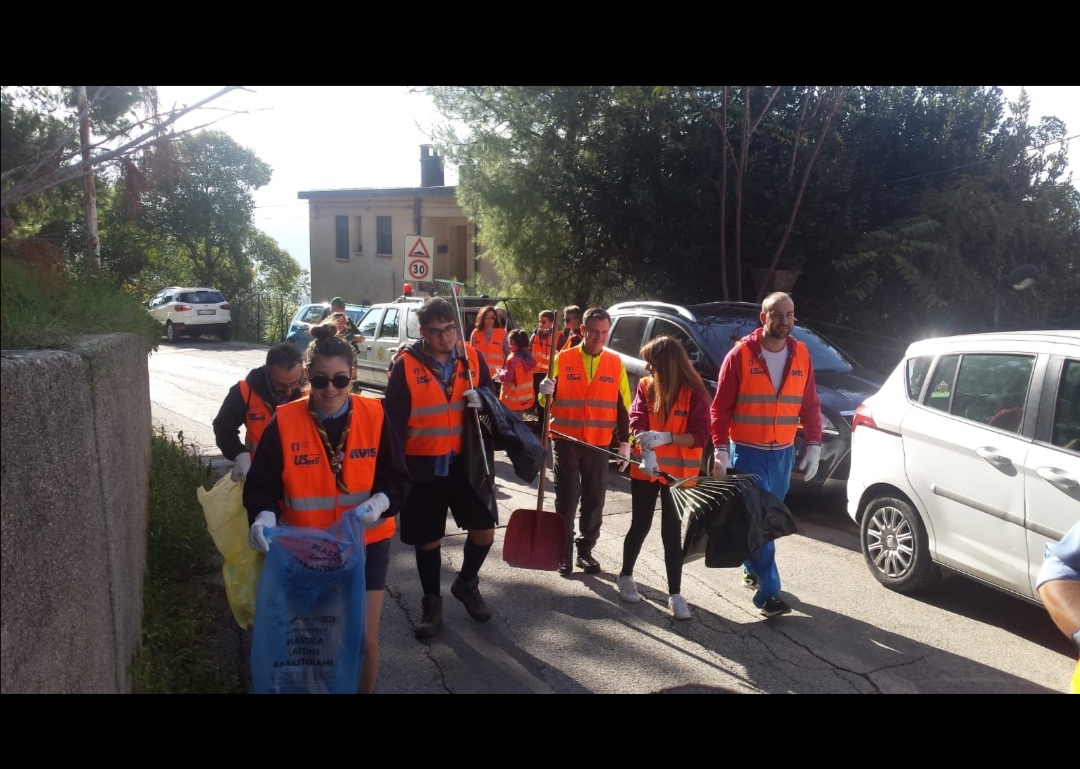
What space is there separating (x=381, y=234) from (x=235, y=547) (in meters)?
28.6

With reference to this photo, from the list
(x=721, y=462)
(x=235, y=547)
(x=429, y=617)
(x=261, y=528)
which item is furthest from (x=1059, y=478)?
(x=235, y=547)

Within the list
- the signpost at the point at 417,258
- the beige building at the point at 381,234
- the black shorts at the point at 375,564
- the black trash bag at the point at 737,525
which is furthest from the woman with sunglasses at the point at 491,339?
the beige building at the point at 381,234

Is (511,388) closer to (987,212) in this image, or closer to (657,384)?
(657,384)

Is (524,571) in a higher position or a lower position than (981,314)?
lower

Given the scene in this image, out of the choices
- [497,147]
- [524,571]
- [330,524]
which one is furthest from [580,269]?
[330,524]

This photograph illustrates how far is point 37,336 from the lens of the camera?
2758mm

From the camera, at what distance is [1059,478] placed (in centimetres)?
454

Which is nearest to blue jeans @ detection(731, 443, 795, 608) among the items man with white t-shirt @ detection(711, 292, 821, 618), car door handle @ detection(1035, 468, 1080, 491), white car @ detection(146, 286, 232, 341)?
man with white t-shirt @ detection(711, 292, 821, 618)

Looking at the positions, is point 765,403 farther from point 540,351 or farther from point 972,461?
point 540,351

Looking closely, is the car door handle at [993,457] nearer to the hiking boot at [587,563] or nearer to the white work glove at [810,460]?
the white work glove at [810,460]

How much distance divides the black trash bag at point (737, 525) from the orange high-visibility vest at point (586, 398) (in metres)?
1.20

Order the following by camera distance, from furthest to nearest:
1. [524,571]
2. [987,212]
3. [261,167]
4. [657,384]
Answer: [261,167] < [987,212] < [524,571] < [657,384]

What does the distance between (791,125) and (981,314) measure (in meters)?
4.43

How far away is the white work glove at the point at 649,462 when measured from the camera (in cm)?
529
